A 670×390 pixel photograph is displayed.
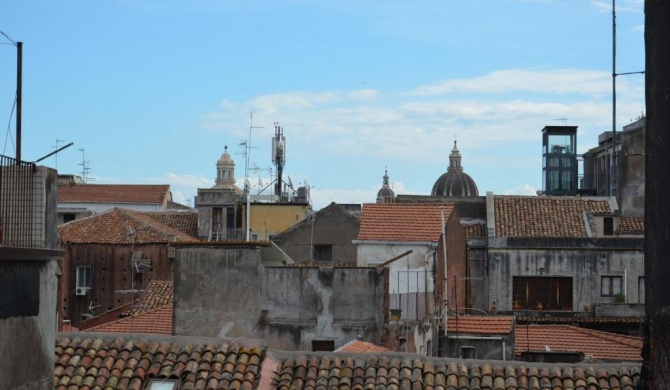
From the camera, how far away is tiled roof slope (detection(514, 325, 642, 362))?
32.2 meters

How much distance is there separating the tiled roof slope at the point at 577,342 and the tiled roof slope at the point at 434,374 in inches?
515

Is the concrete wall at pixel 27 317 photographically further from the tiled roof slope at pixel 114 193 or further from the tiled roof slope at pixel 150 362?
the tiled roof slope at pixel 114 193

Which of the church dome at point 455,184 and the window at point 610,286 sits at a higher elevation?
the church dome at point 455,184

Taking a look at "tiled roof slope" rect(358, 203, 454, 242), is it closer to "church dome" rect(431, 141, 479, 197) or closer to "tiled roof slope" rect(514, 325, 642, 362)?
"tiled roof slope" rect(514, 325, 642, 362)

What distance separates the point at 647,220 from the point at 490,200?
45811mm

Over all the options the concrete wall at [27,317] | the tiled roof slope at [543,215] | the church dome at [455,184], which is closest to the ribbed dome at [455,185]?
the church dome at [455,184]

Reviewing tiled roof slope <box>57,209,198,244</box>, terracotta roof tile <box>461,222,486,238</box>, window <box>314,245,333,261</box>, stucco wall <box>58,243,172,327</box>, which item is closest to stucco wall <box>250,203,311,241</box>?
tiled roof slope <box>57,209,198,244</box>

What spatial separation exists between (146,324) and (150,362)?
1285cm

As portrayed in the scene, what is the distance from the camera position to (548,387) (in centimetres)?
1775

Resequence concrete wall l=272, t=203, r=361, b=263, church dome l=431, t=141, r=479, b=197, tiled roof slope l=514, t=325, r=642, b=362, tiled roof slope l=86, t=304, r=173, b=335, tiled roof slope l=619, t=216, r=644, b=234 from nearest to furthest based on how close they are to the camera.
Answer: tiled roof slope l=86, t=304, r=173, b=335 < tiled roof slope l=514, t=325, r=642, b=362 < concrete wall l=272, t=203, r=361, b=263 < tiled roof slope l=619, t=216, r=644, b=234 < church dome l=431, t=141, r=479, b=197

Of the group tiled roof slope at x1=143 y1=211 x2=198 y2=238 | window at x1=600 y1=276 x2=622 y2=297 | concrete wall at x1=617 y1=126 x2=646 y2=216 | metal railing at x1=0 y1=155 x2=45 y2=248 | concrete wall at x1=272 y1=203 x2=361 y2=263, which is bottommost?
window at x1=600 y1=276 x2=622 y2=297

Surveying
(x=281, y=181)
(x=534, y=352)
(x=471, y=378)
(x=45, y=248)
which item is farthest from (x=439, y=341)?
(x=281, y=181)

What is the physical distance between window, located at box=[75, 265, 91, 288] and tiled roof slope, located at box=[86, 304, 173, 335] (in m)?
21.7

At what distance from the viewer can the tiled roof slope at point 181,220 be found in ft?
204
